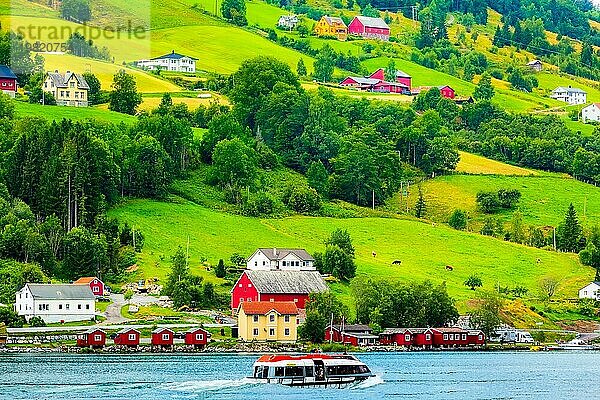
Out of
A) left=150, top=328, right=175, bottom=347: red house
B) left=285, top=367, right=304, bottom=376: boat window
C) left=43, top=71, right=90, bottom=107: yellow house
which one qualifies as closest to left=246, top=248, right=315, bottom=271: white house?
left=150, top=328, right=175, bottom=347: red house

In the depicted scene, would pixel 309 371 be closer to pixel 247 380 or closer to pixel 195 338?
pixel 247 380

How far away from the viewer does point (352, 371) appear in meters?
93.8

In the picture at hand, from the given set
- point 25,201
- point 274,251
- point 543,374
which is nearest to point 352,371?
point 543,374

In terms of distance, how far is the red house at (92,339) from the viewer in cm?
11575

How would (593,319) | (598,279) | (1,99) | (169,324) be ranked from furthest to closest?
(1,99), (598,279), (593,319), (169,324)

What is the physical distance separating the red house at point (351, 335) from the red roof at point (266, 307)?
379cm

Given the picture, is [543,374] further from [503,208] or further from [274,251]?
[503,208]

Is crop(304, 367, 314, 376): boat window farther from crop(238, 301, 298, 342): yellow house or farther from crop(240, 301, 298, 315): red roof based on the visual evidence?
crop(240, 301, 298, 315): red roof

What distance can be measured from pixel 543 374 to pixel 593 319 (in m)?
40.1

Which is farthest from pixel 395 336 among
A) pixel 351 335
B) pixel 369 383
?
pixel 369 383

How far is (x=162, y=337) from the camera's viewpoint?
11850cm

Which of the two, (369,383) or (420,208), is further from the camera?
(420,208)

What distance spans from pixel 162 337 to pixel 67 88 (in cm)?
8174

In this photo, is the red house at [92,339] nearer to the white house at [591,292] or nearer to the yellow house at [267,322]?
the yellow house at [267,322]
